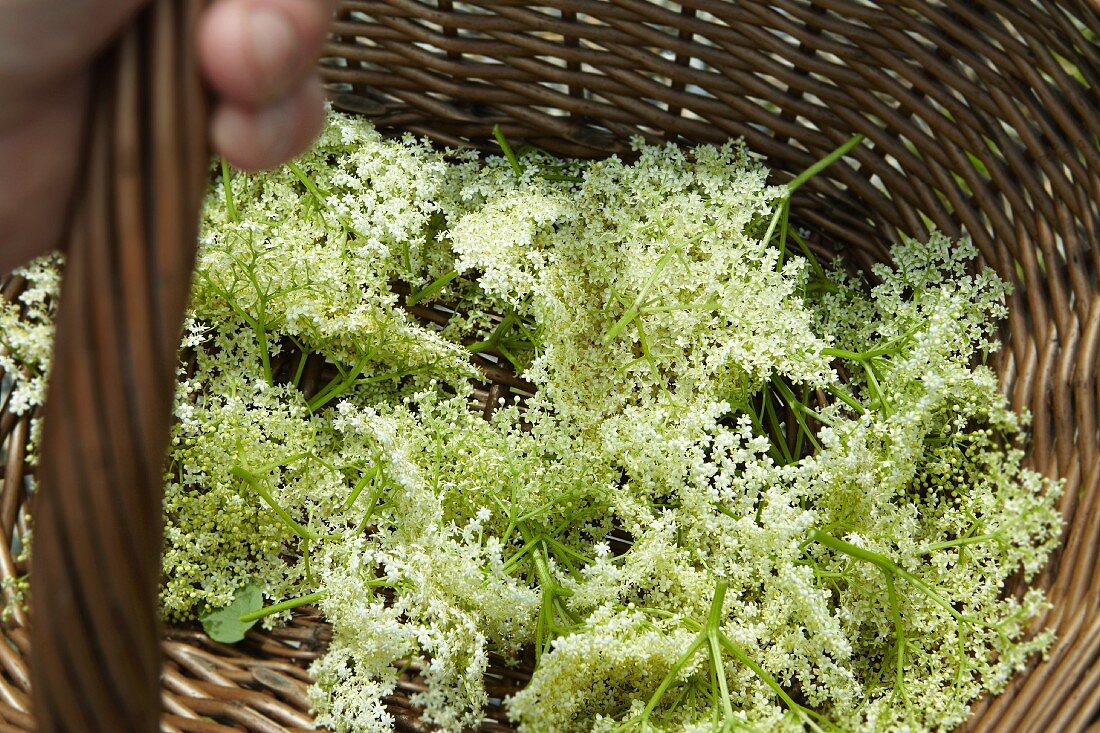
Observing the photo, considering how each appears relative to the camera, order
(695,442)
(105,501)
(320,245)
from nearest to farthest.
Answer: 1. (105,501)
2. (695,442)
3. (320,245)

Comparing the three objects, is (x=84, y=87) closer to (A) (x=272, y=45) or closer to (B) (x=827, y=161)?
(A) (x=272, y=45)

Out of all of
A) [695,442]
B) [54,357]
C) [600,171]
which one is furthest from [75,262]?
[600,171]

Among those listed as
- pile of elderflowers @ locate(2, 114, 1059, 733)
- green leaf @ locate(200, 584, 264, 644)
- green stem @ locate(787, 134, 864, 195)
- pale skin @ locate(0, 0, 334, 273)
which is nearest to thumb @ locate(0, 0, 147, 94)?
pale skin @ locate(0, 0, 334, 273)

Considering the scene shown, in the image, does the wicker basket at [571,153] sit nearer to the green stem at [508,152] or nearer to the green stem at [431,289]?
the green stem at [508,152]

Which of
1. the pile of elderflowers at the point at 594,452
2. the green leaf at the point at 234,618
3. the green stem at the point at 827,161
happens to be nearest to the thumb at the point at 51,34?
the pile of elderflowers at the point at 594,452

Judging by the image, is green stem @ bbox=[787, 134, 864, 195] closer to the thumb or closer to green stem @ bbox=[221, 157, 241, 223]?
green stem @ bbox=[221, 157, 241, 223]

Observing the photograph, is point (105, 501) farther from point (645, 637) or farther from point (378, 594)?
point (378, 594)
